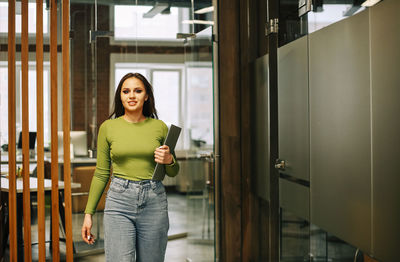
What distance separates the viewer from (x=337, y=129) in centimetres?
289

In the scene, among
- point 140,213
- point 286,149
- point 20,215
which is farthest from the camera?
point 20,215

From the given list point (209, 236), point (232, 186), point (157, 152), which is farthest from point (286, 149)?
point (157, 152)

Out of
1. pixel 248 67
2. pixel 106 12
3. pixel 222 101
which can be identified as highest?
pixel 106 12

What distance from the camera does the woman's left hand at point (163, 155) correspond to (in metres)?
2.28

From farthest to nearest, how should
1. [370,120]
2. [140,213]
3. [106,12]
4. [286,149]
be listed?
[106,12] → [286,149] → [370,120] → [140,213]

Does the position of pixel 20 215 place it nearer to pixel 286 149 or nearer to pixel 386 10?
pixel 286 149

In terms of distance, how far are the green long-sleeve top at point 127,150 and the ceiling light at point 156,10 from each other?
7.38ft

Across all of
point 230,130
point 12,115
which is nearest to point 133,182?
point 12,115

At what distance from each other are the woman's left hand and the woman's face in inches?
9.4

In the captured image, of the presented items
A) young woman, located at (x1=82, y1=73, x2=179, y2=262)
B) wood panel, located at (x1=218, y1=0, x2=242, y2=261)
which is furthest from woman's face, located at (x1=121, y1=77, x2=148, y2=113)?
wood panel, located at (x1=218, y1=0, x2=242, y2=261)

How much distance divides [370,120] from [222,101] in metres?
1.35

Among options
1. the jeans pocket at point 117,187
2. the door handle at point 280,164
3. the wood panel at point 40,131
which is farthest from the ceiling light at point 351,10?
the wood panel at point 40,131

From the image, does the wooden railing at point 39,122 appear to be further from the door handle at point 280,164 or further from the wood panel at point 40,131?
the door handle at point 280,164

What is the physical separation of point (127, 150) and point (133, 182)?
15 cm
